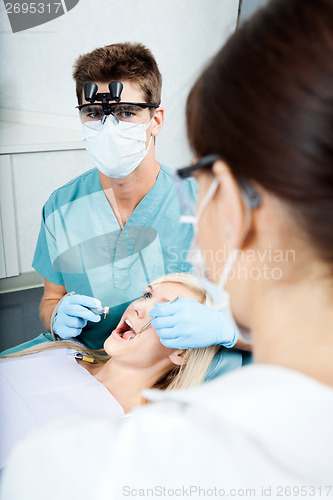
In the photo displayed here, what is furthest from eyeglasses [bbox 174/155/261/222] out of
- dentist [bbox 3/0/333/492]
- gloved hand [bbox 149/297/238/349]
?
gloved hand [bbox 149/297/238/349]

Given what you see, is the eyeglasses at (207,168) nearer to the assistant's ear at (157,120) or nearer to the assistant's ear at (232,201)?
the assistant's ear at (232,201)

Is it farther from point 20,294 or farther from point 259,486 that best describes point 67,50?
point 259,486

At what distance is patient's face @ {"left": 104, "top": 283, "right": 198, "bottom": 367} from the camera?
1.18 m

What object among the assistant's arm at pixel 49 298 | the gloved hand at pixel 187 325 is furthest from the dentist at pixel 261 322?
the assistant's arm at pixel 49 298

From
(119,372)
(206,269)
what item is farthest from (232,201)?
(119,372)

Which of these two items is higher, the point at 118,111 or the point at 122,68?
the point at 122,68

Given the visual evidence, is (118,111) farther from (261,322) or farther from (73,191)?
(261,322)

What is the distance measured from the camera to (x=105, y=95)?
1.17m

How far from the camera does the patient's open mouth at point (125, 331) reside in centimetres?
125

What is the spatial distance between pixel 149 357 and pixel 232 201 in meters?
0.84

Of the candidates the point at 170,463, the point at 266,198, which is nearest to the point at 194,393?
the point at 170,463

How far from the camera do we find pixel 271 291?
18.0 inches

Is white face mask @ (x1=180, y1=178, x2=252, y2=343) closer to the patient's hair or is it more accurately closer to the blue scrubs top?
the patient's hair

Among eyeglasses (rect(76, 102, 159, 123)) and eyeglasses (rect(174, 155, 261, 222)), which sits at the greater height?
eyeglasses (rect(76, 102, 159, 123))
